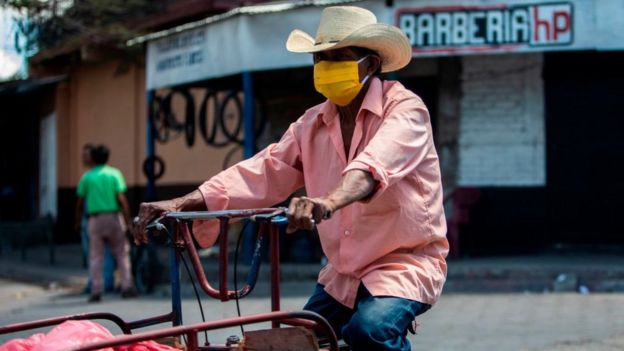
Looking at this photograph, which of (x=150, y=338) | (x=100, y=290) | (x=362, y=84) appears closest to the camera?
(x=150, y=338)

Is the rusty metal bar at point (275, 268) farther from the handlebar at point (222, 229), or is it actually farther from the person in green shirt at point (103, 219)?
the person in green shirt at point (103, 219)

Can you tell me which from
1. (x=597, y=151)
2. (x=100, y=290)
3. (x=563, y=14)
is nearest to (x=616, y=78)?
(x=597, y=151)

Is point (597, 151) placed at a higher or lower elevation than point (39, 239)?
higher

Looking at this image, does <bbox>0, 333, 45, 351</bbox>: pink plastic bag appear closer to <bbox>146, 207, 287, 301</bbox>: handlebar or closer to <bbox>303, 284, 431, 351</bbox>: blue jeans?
<bbox>146, 207, 287, 301</bbox>: handlebar

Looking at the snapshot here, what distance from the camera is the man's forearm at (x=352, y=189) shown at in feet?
11.1

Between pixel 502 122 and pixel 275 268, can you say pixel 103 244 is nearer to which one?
pixel 502 122

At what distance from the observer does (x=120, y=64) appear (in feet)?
60.7

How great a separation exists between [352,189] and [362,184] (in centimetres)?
5

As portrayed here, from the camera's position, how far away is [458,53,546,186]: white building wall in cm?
1313

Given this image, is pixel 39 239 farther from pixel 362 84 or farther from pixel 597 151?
pixel 362 84

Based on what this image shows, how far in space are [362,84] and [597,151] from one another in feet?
31.6

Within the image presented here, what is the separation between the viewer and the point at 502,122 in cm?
1325

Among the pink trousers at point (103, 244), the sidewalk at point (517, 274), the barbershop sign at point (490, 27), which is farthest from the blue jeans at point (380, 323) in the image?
the barbershop sign at point (490, 27)

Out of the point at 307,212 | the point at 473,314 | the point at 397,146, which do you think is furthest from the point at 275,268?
the point at 473,314
